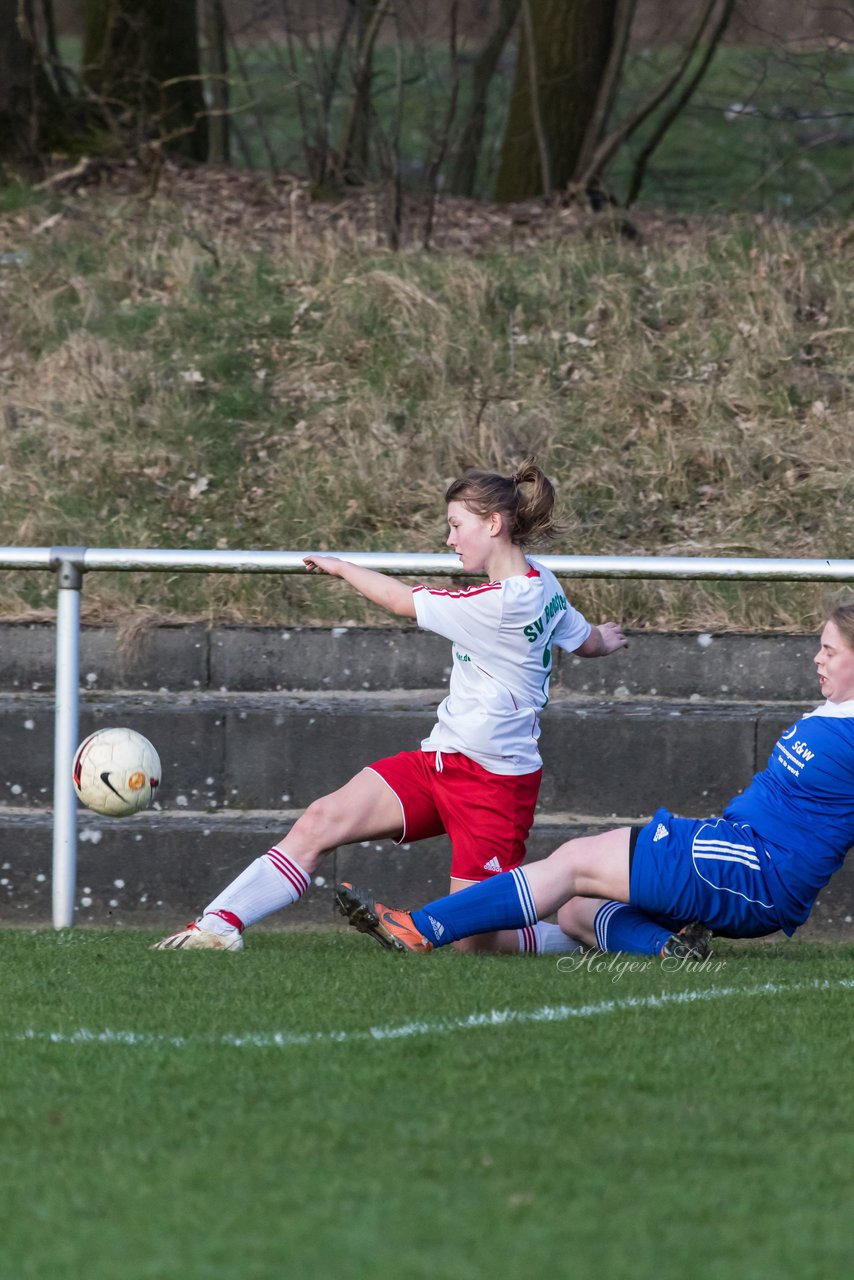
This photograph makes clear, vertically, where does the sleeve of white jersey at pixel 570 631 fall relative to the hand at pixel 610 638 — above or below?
above

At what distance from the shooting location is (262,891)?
4.91m

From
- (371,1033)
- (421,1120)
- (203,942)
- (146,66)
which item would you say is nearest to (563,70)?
(146,66)

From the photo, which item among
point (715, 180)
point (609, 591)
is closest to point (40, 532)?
point (609, 591)

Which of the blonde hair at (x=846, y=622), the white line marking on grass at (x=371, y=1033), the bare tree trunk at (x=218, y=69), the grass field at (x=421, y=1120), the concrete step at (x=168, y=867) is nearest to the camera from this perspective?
the grass field at (x=421, y=1120)

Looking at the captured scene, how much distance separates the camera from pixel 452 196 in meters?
11.9

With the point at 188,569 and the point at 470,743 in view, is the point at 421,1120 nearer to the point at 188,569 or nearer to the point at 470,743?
the point at 470,743

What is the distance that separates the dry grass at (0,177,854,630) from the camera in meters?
7.91

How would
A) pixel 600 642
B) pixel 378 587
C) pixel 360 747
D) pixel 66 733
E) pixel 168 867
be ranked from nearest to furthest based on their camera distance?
pixel 378 587 < pixel 600 642 < pixel 66 733 < pixel 168 867 < pixel 360 747

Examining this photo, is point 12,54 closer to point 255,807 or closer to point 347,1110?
point 255,807

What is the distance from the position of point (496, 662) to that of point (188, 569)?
1.12 metres

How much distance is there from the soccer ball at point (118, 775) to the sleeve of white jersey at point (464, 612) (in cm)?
99

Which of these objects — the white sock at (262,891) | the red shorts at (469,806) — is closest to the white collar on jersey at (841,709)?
the red shorts at (469,806)

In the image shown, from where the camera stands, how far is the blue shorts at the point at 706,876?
15.4 feet

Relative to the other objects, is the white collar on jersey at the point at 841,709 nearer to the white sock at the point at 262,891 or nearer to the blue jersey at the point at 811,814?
the blue jersey at the point at 811,814
